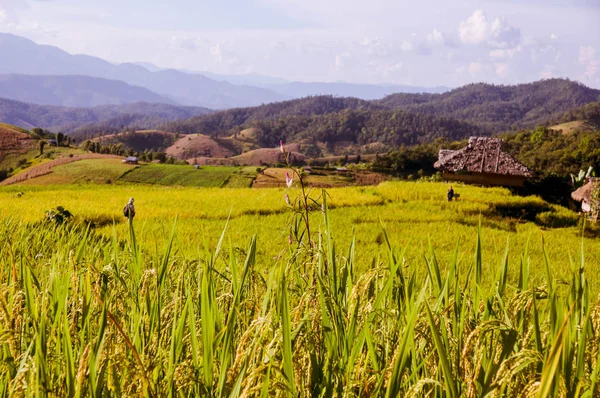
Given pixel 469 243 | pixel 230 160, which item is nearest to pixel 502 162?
pixel 469 243

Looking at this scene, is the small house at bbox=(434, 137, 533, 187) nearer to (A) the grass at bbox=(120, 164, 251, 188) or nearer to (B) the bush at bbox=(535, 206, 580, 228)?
(B) the bush at bbox=(535, 206, 580, 228)

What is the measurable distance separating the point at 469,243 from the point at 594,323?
28.0 ft

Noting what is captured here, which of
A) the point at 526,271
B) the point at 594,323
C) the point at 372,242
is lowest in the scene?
the point at 372,242

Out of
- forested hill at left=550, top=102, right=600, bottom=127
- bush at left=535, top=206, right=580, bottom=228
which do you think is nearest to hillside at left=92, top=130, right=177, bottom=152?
forested hill at left=550, top=102, right=600, bottom=127

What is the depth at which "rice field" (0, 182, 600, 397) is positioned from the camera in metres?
1.23

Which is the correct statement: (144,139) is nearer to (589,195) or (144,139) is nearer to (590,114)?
(590,114)

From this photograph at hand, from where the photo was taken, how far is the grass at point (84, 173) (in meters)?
60.7

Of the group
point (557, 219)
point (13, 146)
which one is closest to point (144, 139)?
point (13, 146)

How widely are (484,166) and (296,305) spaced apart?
62.2ft

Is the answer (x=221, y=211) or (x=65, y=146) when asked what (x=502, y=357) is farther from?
(x=65, y=146)

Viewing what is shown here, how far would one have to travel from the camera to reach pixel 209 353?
1.23 meters

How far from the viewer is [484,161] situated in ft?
65.4

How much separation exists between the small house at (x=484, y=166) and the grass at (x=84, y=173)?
4959cm

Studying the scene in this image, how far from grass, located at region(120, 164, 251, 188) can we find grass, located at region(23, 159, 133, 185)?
1749 millimetres
